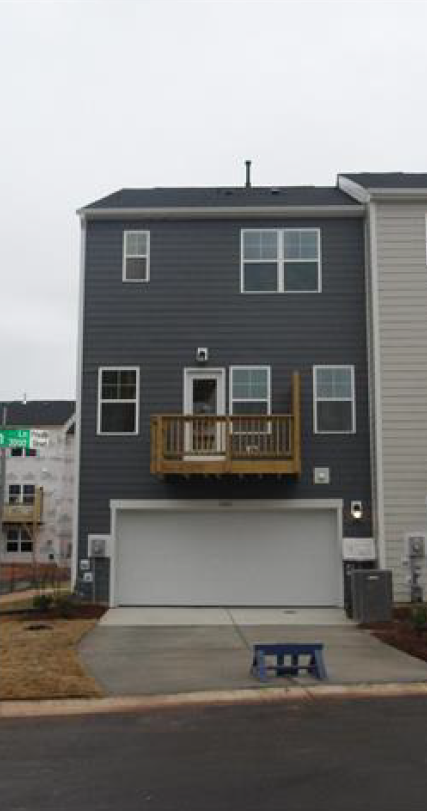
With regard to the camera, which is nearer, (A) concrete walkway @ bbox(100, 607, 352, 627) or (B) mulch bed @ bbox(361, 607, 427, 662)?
(B) mulch bed @ bbox(361, 607, 427, 662)

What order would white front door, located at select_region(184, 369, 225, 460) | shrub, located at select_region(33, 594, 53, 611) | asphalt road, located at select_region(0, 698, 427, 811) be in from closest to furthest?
asphalt road, located at select_region(0, 698, 427, 811), shrub, located at select_region(33, 594, 53, 611), white front door, located at select_region(184, 369, 225, 460)

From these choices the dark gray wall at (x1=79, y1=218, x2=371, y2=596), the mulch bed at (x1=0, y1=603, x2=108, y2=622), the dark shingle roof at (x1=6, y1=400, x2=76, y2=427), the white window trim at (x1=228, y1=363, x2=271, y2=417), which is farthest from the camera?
the dark shingle roof at (x1=6, y1=400, x2=76, y2=427)

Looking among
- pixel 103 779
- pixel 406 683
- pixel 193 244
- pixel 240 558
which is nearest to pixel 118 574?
pixel 240 558

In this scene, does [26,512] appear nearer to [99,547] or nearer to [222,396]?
[99,547]

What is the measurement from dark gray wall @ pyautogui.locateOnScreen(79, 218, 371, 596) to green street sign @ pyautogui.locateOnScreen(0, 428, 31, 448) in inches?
305

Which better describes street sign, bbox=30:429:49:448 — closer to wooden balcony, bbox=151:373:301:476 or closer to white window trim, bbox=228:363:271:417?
wooden balcony, bbox=151:373:301:476

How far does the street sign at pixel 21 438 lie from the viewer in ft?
29.4

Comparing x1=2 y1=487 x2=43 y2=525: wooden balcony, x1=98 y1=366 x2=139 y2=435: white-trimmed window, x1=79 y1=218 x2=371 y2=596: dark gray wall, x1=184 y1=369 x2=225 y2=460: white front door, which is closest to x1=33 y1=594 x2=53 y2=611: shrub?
x1=79 y1=218 x2=371 y2=596: dark gray wall

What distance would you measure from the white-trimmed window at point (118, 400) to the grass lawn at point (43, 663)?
4474mm

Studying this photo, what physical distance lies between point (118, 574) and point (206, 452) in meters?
3.18

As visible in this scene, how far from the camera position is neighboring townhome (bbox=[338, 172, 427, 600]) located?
16266 mm

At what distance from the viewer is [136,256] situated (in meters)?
17.8

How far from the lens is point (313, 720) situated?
24.0ft

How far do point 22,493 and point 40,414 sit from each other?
4.10m
